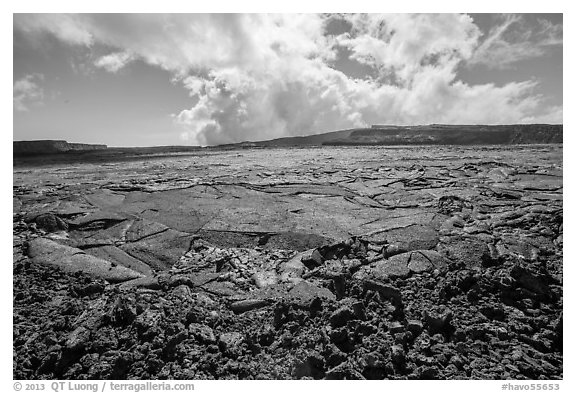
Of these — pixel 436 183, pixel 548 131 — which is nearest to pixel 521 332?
pixel 436 183

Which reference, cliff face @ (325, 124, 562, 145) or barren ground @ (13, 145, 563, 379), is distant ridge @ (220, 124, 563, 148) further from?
barren ground @ (13, 145, 563, 379)

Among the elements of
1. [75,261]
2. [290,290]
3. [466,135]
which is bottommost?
[290,290]

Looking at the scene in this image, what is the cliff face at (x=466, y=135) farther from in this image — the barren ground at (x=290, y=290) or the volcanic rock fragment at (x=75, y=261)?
the volcanic rock fragment at (x=75, y=261)

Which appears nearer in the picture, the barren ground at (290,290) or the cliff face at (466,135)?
the barren ground at (290,290)

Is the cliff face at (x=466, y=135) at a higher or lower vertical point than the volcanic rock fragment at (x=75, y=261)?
higher

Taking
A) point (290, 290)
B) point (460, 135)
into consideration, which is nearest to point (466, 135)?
point (460, 135)

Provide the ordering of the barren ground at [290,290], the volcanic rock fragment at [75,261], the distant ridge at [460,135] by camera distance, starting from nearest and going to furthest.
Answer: the barren ground at [290,290] < the volcanic rock fragment at [75,261] < the distant ridge at [460,135]

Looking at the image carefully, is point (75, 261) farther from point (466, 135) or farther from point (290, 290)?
point (466, 135)

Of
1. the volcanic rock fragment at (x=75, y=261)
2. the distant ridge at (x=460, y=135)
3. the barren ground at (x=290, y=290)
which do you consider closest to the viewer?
the barren ground at (x=290, y=290)

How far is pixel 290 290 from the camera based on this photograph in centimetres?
238

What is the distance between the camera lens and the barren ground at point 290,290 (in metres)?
1.73

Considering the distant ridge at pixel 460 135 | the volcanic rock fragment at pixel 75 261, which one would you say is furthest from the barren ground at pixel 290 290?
the distant ridge at pixel 460 135

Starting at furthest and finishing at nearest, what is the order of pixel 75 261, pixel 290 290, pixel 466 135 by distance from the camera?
pixel 466 135, pixel 75 261, pixel 290 290

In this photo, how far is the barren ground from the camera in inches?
67.9
